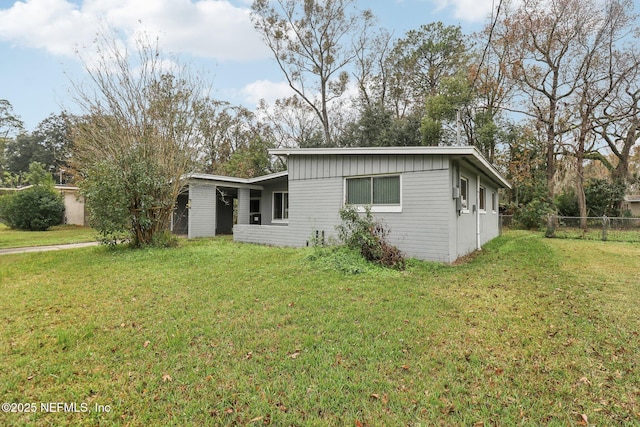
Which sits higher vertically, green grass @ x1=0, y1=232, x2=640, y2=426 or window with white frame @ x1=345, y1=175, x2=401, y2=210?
window with white frame @ x1=345, y1=175, x2=401, y2=210

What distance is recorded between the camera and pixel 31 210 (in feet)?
53.3

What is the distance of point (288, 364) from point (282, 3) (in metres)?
24.4

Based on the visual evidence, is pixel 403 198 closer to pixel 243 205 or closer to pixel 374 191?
pixel 374 191

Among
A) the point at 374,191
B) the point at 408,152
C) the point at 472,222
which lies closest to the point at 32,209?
the point at 374,191

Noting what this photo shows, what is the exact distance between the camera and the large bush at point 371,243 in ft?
22.1

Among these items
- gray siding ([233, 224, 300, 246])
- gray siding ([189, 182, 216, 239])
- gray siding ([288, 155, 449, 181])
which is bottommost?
gray siding ([233, 224, 300, 246])

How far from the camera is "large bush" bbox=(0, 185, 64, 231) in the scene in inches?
638

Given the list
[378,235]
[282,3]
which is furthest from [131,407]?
[282,3]

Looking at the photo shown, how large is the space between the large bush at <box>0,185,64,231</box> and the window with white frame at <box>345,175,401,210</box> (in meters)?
16.5

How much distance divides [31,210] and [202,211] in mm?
10160

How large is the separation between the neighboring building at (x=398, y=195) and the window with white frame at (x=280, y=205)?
1747mm

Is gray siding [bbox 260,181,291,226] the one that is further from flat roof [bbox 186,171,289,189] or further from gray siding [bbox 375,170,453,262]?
gray siding [bbox 375,170,453,262]

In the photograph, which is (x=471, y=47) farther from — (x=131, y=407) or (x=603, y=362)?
(x=131, y=407)

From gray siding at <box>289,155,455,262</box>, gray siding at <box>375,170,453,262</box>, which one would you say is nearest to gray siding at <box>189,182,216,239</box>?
gray siding at <box>289,155,455,262</box>
